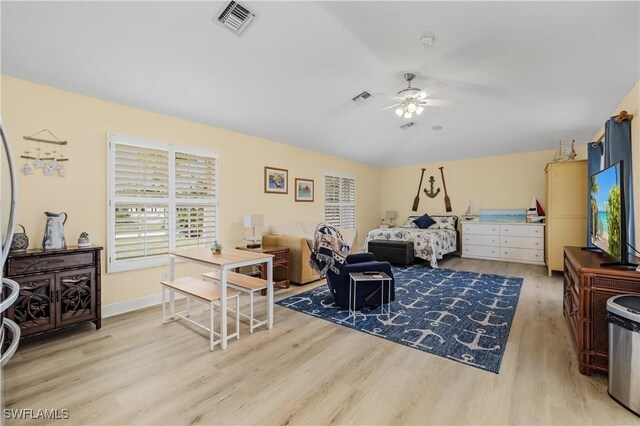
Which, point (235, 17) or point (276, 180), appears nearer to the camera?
point (235, 17)

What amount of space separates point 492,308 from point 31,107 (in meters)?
5.62

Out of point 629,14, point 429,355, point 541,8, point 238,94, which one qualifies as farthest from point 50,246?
point 629,14

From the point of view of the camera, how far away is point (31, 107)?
3.03 meters

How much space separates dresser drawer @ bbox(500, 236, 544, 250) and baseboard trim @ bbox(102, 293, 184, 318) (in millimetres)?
6834

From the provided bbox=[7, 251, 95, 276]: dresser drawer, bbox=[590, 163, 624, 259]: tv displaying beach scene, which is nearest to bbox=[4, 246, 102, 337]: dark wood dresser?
bbox=[7, 251, 95, 276]: dresser drawer

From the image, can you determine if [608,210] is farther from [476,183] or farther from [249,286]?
[476,183]

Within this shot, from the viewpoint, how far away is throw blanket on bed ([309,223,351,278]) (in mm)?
3674

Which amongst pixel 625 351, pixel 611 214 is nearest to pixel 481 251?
Result: pixel 611 214

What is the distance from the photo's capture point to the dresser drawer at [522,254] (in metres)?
6.31

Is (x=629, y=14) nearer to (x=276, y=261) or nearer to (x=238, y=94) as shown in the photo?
(x=238, y=94)

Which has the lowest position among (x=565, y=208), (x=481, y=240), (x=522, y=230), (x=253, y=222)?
(x=481, y=240)

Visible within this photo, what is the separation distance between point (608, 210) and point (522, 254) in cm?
446

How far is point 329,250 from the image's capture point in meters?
3.67

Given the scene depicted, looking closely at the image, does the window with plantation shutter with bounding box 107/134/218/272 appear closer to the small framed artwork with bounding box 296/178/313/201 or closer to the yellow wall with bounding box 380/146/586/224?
the small framed artwork with bounding box 296/178/313/201
